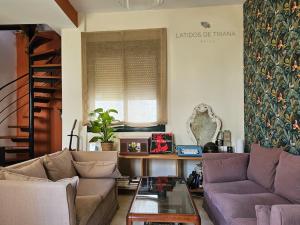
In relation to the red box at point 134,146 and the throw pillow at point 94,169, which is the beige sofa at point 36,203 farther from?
the red box at point 134,146

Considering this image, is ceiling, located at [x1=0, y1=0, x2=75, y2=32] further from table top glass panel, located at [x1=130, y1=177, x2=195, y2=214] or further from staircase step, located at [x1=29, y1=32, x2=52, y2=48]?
table top glass panel, located at [x1=130, y1=177, x2=195, y2=214]

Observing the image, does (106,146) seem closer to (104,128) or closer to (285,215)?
(104,128)

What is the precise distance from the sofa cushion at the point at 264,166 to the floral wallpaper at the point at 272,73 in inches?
7.5

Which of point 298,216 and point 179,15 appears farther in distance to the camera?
point 179,15

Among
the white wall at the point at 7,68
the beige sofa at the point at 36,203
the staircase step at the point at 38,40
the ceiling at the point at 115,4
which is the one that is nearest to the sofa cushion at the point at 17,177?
the beige sofa at the point at 36,203

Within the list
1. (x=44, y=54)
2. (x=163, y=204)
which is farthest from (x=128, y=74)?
(x=163, y=204)

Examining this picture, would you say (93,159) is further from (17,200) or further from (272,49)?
(272,49)

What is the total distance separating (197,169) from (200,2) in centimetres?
257

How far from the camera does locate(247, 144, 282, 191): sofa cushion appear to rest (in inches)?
91.4

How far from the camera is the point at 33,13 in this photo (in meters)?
3.38

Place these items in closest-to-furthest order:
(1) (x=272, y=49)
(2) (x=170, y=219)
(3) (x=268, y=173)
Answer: (2) (x=170, y=219)
(3) (x=268, y=173)
(1) (x=272, y=49)

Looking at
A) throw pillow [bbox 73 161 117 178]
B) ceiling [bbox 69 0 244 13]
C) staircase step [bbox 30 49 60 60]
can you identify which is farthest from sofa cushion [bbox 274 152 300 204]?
staircase step [bbox 30 49 60 60]

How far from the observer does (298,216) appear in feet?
3.84

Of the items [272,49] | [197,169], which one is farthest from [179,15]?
[197,169]
